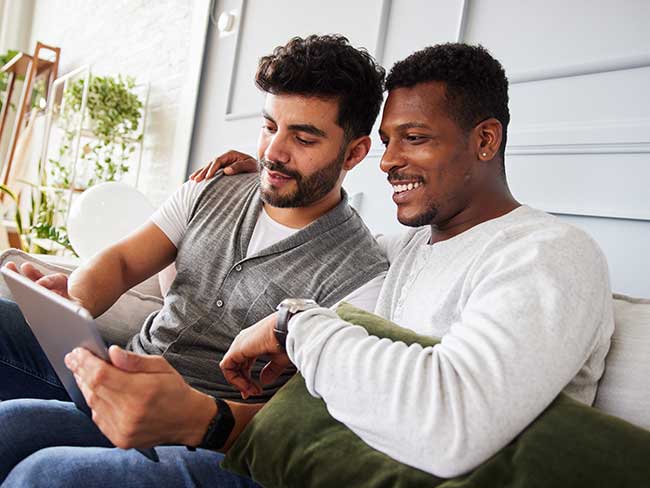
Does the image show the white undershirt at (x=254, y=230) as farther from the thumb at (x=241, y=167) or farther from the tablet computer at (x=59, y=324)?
the tablet computer at (x=59, y=324)

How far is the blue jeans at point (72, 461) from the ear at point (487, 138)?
2.01ft

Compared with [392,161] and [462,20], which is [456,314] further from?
[462,20]

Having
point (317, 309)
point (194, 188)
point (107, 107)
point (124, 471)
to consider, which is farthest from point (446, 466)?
point (107, 107)

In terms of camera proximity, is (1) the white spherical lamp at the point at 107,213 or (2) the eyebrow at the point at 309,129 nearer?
(2) the eyebrow at the point at 309,129

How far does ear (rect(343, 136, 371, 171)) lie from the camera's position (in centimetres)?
144

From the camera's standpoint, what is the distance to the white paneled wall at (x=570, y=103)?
126 cm

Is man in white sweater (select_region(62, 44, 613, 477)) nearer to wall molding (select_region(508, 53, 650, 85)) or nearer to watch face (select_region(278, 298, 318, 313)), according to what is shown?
watch face (select_region(278, 298, 318, 313))

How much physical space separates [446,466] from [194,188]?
1.00 metres

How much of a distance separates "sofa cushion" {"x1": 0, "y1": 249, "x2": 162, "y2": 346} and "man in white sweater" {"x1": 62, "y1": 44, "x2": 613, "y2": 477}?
2.05 ft

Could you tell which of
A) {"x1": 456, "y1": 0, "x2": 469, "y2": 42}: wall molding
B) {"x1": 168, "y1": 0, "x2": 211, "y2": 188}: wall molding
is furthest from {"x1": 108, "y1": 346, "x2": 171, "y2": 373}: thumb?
{"x1": 168, "y1": 0, "x2": 211, "y2": 188}: wall molding

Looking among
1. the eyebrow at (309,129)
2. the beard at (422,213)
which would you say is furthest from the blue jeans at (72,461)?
the eyebrow at (309,129)

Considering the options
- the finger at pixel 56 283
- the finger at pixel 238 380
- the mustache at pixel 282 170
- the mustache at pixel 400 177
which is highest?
the mustache at pixel 400 177

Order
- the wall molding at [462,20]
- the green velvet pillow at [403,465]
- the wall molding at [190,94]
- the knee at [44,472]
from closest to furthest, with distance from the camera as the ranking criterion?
the green velvet pillow at [403,465]
the knee at [44,472]
the wall molding at [462,20]
the wall molding at [190,94]

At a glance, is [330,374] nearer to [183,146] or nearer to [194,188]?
[194,188]
